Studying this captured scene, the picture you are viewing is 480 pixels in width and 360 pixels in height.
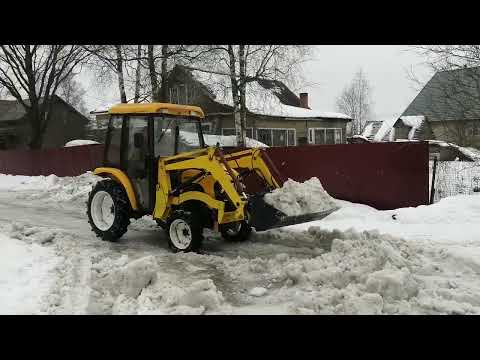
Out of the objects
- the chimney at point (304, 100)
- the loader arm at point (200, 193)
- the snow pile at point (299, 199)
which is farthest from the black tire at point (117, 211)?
the chimney at point (304, 100)

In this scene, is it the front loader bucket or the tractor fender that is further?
the tractor fender

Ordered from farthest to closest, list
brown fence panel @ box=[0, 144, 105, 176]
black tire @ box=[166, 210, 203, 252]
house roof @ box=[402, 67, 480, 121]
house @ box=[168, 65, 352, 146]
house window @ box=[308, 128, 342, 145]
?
house window @ box=[308, 128, 342, 145], house @ box=[168, 65, 352, 146], brown fence panel @ box=[0, 144, 105, 176], house roof @ box=[402, 67, 480, 121], black tire @ box=[166, 210, 203, 252]

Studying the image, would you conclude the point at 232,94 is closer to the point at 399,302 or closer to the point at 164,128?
the point at 164,128

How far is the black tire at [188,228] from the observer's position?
709 centimetres

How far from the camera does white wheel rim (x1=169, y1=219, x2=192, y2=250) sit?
23.8ft

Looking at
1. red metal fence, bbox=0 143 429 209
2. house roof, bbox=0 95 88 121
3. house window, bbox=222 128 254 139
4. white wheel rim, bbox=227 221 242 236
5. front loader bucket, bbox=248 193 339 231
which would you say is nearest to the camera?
front loader bucket, bbox=248 193 339 231

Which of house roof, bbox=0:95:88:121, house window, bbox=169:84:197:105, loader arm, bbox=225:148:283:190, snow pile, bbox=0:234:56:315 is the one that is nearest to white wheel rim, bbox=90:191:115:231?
snow pile, bbox=0:234:56:315

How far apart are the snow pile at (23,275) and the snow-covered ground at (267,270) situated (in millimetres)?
12

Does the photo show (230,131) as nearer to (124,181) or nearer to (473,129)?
(473,129)

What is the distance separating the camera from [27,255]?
21.6 ft

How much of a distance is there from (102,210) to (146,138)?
1772mm

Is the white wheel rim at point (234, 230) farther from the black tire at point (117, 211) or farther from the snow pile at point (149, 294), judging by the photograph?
the snow pile at point (149, 294)

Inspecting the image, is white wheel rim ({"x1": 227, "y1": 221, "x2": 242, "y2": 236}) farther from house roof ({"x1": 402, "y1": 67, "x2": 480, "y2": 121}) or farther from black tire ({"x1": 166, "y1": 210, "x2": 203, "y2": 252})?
house roof ({"x1": 402, "y1": 67, "x2": 480, "y2": 121})

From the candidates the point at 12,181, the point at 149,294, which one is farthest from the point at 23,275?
the point at 12,181
